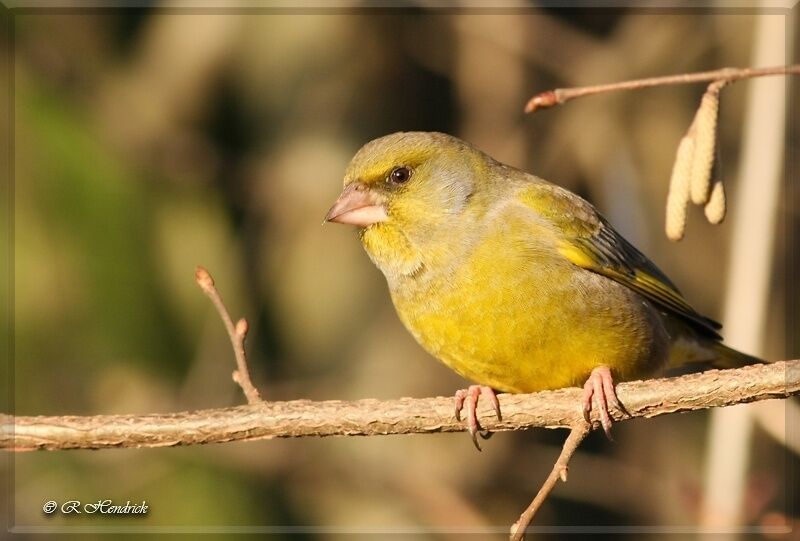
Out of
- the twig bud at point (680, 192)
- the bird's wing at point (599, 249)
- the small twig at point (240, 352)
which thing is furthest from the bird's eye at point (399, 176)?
the twig bud at point (680, 192)

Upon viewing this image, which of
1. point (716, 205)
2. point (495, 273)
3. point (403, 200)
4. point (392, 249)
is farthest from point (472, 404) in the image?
point (716, 205)

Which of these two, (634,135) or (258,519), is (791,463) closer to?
(634,135)

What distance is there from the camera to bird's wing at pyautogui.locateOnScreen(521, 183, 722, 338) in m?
4.55

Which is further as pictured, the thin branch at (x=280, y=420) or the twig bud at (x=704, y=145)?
the thin branch at (x=280, y=420)

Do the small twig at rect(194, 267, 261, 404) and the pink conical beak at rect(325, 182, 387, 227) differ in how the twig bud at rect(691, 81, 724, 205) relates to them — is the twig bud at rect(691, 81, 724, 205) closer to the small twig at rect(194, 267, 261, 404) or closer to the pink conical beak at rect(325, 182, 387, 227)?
the pink conical beak at rect(325, 182, 387, 227)

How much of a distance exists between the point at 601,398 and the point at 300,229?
363 centimetres

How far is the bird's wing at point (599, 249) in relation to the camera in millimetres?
4551

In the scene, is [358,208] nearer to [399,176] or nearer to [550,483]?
[399,176]


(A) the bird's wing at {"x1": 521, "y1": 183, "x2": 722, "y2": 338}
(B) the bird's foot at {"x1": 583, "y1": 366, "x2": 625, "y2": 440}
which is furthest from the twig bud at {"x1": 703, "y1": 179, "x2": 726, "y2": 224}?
(A) the bird's wing at {"x1": 521, "y1": 183, "x2": 722, "y2": 338}

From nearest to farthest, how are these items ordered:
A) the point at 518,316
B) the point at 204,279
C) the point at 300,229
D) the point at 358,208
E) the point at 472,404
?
the point at 204,279 < the point at 472,404 < the point at 518,316 < the point at 358,208 < the point at 300,229

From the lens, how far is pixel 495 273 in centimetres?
420

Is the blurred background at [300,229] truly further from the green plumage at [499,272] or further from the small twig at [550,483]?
the small twig at [550,483]

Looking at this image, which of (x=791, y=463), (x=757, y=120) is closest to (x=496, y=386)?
(x=757, y=120)

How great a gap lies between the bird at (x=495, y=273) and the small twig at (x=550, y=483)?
326 mm
